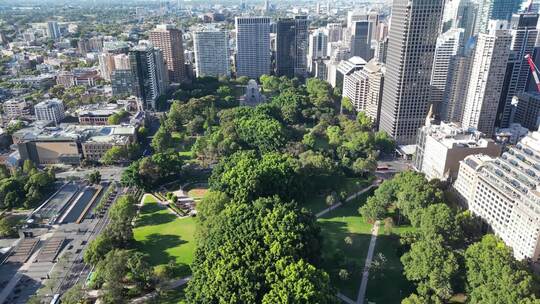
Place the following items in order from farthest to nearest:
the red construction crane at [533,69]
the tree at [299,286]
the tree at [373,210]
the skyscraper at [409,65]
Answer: the red construction crane at [533,69], the skyscraper at [409,65], the tree at [373,210], the tree at [299,286]

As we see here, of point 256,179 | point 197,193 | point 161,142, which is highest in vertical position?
point 256,179

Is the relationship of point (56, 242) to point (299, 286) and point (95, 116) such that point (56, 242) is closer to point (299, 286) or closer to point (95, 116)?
point (299, 286)

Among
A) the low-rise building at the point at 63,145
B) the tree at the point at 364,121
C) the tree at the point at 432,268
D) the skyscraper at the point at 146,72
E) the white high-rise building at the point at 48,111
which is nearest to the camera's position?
the tree at the point at 432,268

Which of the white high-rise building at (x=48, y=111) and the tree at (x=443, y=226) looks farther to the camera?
the white high-rise building at (x=48, y=111)

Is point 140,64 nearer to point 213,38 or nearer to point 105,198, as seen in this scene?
point 213,38

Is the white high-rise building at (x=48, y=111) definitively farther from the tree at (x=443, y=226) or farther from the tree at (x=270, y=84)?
the tree at (x=443, y=226)

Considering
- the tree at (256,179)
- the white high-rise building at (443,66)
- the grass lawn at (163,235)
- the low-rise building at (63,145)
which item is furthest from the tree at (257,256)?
the white high-rise building at (443,66)

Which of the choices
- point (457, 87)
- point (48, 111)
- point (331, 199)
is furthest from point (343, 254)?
point (48, 111)
